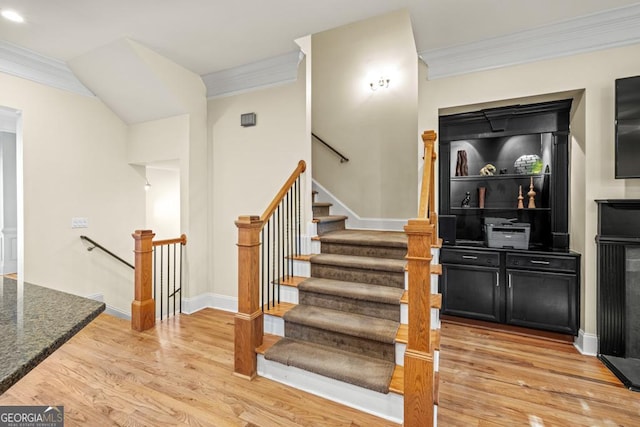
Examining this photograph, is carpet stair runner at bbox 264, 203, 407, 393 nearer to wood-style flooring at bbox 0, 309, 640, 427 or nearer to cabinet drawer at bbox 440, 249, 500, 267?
wood-style flooring at bbox 0, 309, 640, 427

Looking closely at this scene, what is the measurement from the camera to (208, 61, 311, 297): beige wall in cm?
348

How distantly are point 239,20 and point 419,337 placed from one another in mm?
2990

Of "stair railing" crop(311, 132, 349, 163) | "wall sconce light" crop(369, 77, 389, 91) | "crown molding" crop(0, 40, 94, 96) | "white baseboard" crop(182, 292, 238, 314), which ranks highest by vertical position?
"wall sconce light" crop(369, 77, 389, 91)

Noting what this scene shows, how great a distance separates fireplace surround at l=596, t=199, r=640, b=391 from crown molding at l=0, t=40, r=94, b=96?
5.75 metres

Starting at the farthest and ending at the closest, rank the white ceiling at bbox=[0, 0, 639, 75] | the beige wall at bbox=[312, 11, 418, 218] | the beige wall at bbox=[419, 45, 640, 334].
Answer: the beige wall at bbox=[312, 11, 418, 218] → the beige wall at bbox=[419, 45, 640, 334] → the white ceiling at bbox=[0, 0, 639, 75]

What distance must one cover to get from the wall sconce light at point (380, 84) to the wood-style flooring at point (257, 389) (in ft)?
11.0

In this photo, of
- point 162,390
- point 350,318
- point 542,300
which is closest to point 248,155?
point 350,318

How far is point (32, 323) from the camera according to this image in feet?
3.05

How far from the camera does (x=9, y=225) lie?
5504mm

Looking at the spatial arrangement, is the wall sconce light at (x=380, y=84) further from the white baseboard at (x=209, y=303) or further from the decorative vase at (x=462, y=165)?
the white baseboard at (x=209, y=303)

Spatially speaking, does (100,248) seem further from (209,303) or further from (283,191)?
(283,191)

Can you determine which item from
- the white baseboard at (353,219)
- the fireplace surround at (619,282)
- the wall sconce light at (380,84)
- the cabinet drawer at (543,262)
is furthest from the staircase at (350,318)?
the wall sconce light at (380,84)

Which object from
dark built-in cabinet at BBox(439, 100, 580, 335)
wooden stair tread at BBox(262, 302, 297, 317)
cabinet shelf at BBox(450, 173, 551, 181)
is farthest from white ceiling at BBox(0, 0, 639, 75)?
wooden stair tread at BBox(262, 302, 297, 317)

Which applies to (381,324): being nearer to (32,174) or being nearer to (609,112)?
(609,112)
